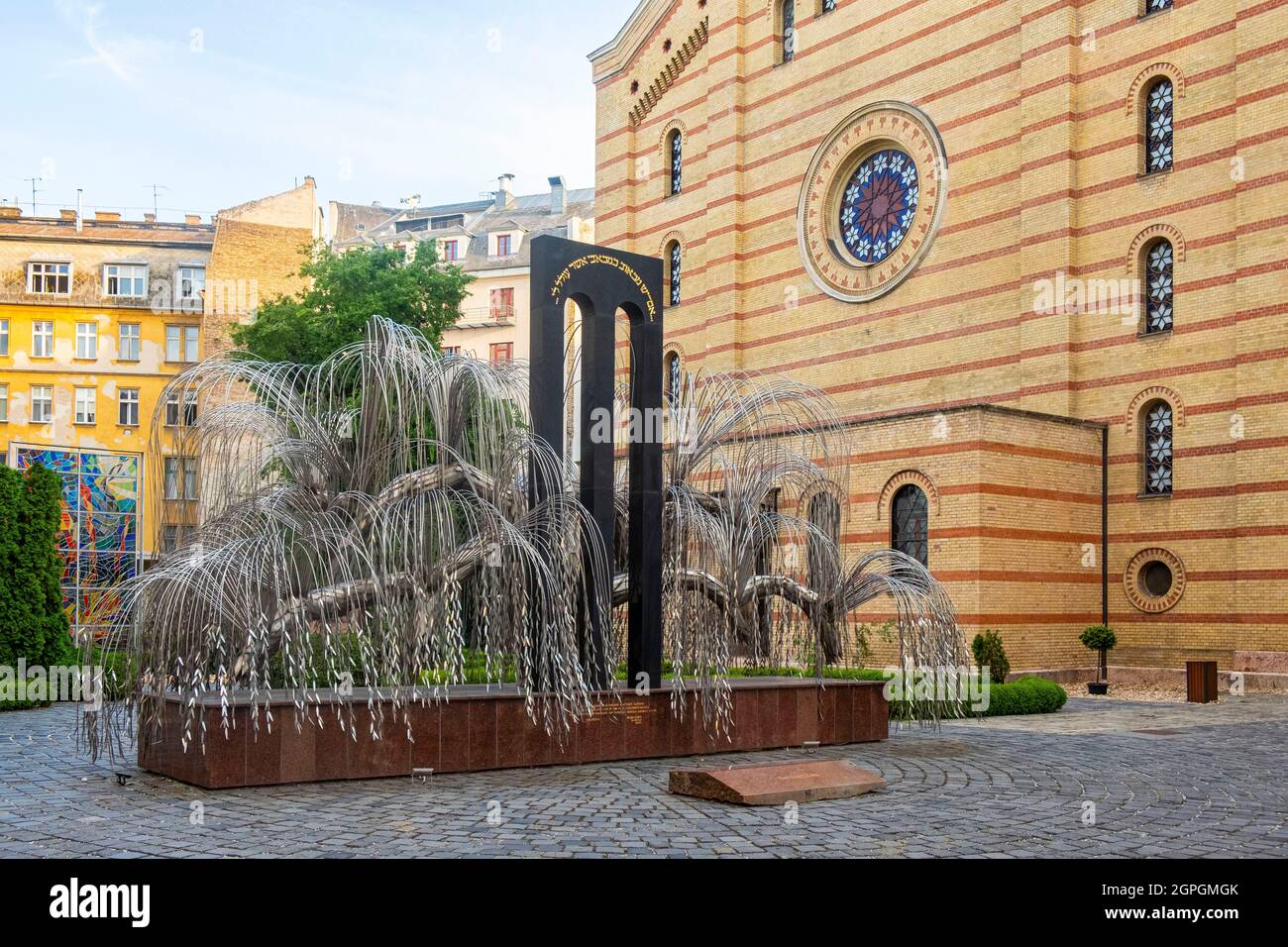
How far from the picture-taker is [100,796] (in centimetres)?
983

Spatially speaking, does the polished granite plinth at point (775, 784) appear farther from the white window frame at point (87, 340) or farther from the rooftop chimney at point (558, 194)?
the rooftop chimney at point (558, 194)

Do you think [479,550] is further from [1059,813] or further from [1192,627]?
[1192,627]

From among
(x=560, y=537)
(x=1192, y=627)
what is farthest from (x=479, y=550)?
(x=1192, y=627)

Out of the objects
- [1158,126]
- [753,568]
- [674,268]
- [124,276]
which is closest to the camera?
[753,568]

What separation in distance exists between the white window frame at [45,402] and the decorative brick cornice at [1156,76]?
3970 cm

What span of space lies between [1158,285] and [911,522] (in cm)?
682

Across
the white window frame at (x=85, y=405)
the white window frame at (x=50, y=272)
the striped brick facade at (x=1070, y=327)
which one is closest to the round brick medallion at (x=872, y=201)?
the striped brick facade at (x=1070, y=327)

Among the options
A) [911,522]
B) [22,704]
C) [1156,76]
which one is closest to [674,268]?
[911,522]

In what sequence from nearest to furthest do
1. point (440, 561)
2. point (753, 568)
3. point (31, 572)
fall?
point (440, 561)
point (753, 568)
point (31, 572)

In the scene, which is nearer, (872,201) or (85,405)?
(872,201)

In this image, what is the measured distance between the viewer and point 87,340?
1828 inches

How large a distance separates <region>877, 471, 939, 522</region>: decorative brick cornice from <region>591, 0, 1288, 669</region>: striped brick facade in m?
0.10

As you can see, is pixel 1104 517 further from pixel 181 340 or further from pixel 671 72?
pixel 181 340

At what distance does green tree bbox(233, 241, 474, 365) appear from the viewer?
32.4 metres
